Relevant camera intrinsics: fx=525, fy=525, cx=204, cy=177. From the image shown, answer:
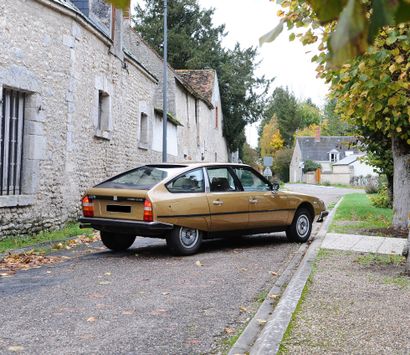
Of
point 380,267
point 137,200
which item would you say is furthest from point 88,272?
point 380,267

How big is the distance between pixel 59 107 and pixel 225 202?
4988 millimetres

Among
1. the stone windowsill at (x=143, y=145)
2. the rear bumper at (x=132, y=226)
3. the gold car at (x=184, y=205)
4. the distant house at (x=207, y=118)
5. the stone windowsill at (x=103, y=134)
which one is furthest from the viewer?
the distant house at (x=207, y=118)

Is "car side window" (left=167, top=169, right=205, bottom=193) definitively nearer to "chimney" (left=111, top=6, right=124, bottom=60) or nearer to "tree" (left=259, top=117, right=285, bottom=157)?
"chimney" (left=111, top=6, right=124, bottom=60)

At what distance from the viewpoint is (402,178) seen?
11516mm

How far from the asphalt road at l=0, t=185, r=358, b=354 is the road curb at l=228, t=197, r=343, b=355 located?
0.53 ft

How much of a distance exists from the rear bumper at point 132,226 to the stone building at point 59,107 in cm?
246

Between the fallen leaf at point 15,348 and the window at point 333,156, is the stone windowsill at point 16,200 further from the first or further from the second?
the window at point 333,156

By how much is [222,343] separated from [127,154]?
42.6ft

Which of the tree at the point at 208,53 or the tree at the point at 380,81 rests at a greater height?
the tree at the point at 208,53

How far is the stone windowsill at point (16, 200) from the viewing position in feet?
31.2

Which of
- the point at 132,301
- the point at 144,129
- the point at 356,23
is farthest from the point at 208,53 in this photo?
the point at 356,23

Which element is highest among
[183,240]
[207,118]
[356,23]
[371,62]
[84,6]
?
[84,6]

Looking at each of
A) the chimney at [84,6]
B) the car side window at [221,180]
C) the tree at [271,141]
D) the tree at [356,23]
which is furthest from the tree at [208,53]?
the tree at [271,141]

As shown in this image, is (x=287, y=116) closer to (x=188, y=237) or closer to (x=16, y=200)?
(x=16, y=200)
